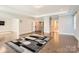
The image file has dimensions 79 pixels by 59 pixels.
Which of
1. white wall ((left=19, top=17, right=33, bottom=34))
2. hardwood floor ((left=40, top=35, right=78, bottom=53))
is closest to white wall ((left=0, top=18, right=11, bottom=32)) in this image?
white wall ((left=19, top=17, right=33, bottom=34))

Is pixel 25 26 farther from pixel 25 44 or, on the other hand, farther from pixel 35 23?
pixel 25 44

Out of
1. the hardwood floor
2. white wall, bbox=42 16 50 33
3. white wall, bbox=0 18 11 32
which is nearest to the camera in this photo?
white wall, bbox=0 18 11 32

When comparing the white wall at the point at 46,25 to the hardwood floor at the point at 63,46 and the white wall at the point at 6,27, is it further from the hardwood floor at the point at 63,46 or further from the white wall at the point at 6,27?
the white wall at the point at 6,27

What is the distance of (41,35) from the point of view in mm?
3832

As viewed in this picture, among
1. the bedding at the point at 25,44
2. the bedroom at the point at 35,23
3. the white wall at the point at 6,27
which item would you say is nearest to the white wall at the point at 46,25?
the bedroom at the point at 35,23

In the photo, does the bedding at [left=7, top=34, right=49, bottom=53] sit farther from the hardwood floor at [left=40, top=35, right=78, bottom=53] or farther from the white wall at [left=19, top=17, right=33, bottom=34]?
the hardwood floor at [left=40, top=35, right=78, bottom=53]

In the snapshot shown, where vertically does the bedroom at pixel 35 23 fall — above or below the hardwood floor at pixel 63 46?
above

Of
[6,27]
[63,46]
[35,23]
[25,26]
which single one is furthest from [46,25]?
[6,27]

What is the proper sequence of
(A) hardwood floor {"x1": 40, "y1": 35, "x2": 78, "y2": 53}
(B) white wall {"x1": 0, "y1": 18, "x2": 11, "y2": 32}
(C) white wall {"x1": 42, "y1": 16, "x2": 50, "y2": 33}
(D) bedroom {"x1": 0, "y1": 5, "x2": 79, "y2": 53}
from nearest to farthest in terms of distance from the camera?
(D) bedroom {"x1": 0, "y1": 5, "x2": 79, "y2": 53}, (B) white wall {"x1": 0, "y1": 18, "x2": 11, "y2": 32}, (A) hardwood floor {"x1": 40, "y1": 35, "x2": 78, "y2": 53}, (C) white wall {"x1": 42, "y1": 16, "x2": 50, "y2": 33}
